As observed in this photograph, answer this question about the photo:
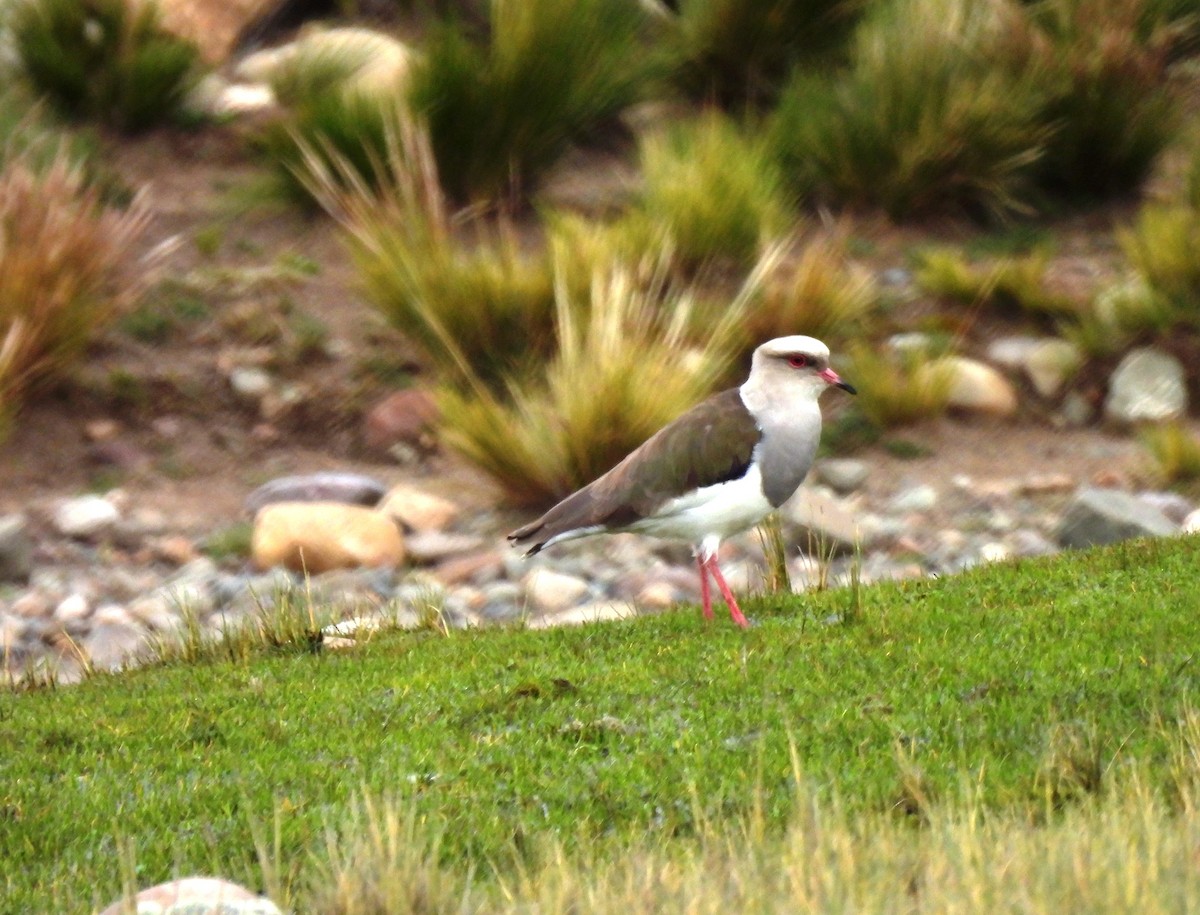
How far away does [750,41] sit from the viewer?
15.3 metres

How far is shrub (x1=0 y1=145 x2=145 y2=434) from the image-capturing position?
11.4 metres

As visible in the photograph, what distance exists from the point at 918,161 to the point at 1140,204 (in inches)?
74.8

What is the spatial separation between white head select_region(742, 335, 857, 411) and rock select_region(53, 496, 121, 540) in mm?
4494

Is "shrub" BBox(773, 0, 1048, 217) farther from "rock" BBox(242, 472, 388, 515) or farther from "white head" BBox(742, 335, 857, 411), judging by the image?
"white head" BBox(742, 335, 857, 411)

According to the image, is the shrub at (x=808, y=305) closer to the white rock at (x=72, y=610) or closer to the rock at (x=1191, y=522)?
the rock at (x=1191, y=522)

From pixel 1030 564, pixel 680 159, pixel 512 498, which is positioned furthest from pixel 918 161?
pixel 1030 564

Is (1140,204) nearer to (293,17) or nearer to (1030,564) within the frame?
(1030,564)

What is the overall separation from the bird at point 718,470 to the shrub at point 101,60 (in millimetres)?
8377

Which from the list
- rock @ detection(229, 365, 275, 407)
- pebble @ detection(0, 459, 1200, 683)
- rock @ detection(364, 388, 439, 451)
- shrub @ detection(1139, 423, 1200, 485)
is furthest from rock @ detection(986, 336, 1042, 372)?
rock @ detection(229, 365, 275, 407)

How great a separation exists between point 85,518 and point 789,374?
4.77 meters

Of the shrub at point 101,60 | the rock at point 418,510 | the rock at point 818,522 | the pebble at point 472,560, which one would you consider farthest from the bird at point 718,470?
the shrub at point 101,60

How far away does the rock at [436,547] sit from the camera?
416 inches

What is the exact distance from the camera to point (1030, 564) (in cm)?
872

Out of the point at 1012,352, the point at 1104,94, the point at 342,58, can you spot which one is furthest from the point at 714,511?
the point at 342,58
